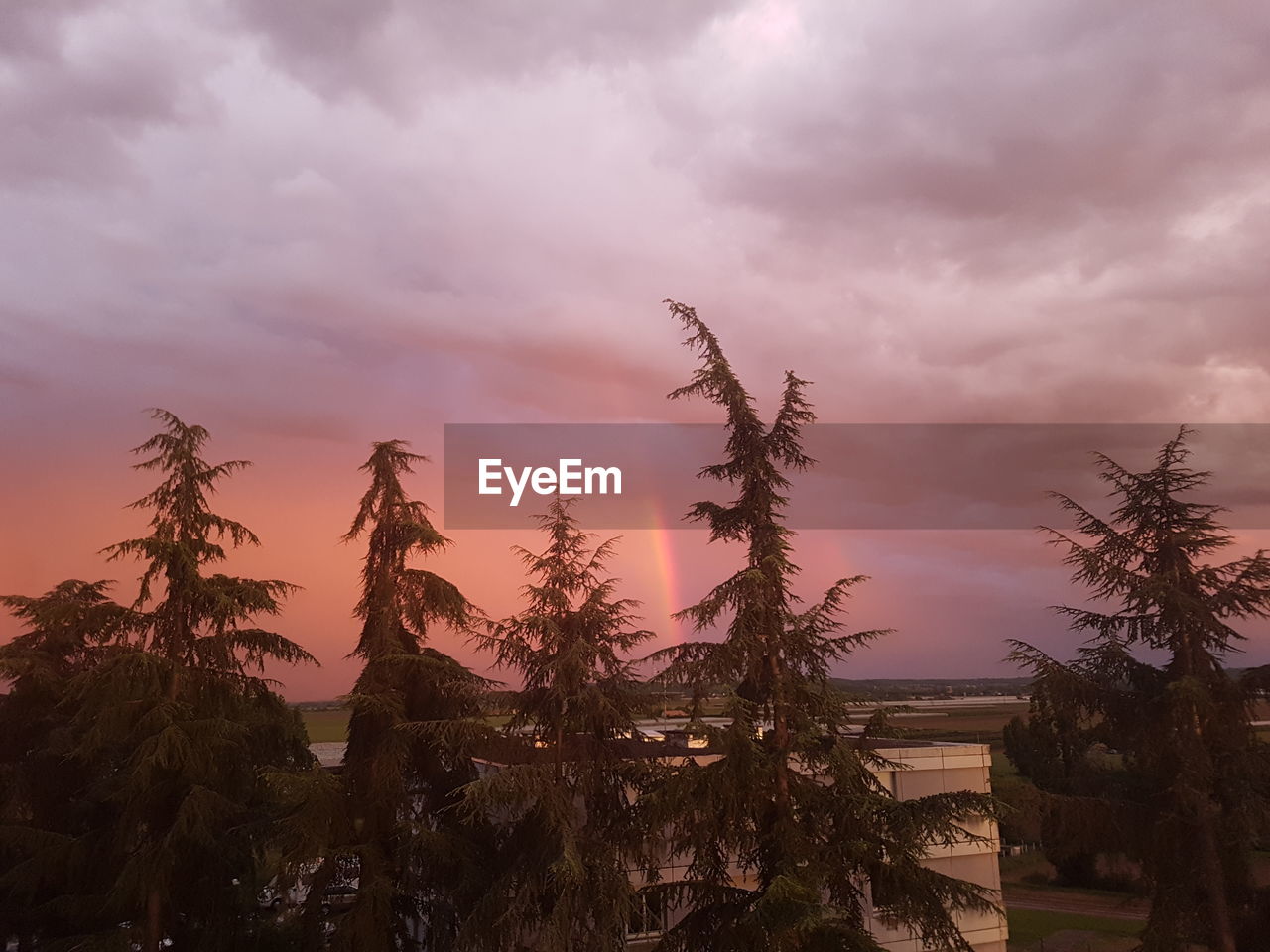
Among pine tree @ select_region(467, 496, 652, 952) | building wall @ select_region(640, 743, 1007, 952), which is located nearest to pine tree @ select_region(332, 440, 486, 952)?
pine tree @ select_region(467, 496, 652, 952)

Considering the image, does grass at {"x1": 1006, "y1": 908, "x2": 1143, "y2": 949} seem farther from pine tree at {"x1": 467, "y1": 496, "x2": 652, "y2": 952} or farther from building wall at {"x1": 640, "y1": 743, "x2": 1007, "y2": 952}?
pine tree at {"x1": 467, "y1": 496, "x2": 652, "y2": 952}

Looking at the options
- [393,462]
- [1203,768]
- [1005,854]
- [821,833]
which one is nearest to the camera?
[821,833]

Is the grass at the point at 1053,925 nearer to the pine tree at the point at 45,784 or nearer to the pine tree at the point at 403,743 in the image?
the pine tree at the point at 403,743

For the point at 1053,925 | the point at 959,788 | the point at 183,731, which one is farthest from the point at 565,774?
the point at 1053,925

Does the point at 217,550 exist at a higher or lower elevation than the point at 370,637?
→ higher

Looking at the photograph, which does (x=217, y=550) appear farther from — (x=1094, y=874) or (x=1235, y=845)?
(x=1094, y=874)

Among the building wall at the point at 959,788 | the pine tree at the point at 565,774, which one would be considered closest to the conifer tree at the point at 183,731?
the pine tree at the point at 565,774

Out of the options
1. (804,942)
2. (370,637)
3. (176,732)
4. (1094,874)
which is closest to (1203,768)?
(804,942)
